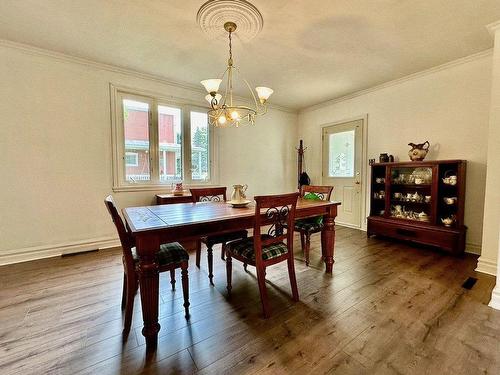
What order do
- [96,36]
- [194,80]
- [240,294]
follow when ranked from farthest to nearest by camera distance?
1. [194,80]
2. [96,36]
3. [240,294]

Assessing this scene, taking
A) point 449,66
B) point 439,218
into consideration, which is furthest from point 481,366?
point 449,66

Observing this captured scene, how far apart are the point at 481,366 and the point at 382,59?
10.5 ft

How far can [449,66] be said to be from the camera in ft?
10.1

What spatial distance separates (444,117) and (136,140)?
454 centimetres

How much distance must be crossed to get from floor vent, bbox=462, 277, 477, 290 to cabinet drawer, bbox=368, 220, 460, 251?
70 cm

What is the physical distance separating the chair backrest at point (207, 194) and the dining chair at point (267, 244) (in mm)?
951

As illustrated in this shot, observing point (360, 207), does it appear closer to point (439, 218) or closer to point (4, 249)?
point (439, 218)

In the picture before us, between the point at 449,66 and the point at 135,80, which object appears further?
the point at 135,80

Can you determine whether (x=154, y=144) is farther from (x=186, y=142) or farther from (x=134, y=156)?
(x=186, y=142)

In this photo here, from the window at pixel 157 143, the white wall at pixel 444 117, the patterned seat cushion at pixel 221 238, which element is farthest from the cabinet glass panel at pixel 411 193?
the window at pixel 157 143

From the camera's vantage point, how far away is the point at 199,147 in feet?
13.4

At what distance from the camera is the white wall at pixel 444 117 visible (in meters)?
2.89

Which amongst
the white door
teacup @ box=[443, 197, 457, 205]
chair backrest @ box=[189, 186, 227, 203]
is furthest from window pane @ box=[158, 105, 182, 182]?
teacup @ box=[443, 197, 457, 205]

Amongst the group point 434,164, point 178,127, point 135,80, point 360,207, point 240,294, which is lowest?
point 240,294
